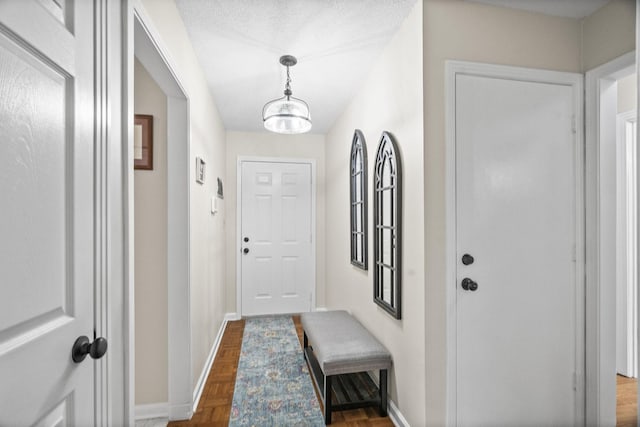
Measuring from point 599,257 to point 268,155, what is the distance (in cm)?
328

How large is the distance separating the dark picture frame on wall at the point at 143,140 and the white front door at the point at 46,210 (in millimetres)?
1028

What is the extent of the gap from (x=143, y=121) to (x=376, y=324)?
6.57 ft

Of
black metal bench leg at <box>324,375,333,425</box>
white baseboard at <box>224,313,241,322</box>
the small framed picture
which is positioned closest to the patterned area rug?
black metal bench leg at <box>324,375,333,425</box>

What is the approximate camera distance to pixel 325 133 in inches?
156

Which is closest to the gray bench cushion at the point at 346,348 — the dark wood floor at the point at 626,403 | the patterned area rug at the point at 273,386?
the patterned area rug at the point at 273,386

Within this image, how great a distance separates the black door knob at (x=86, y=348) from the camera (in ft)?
2.54

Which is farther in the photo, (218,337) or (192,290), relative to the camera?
(218,337)

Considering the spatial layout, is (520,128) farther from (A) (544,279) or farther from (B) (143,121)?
(B) (143,121)

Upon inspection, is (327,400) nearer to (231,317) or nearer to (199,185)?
(199,185)

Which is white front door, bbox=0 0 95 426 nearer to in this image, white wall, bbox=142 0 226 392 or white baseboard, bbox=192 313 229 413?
white wall, bbox=142 0 226 392

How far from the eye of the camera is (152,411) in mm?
1859

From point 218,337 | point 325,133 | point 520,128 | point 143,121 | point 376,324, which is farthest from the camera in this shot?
point 325,133

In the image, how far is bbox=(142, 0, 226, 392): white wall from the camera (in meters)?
1.54

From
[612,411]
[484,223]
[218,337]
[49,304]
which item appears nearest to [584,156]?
[484,223]
